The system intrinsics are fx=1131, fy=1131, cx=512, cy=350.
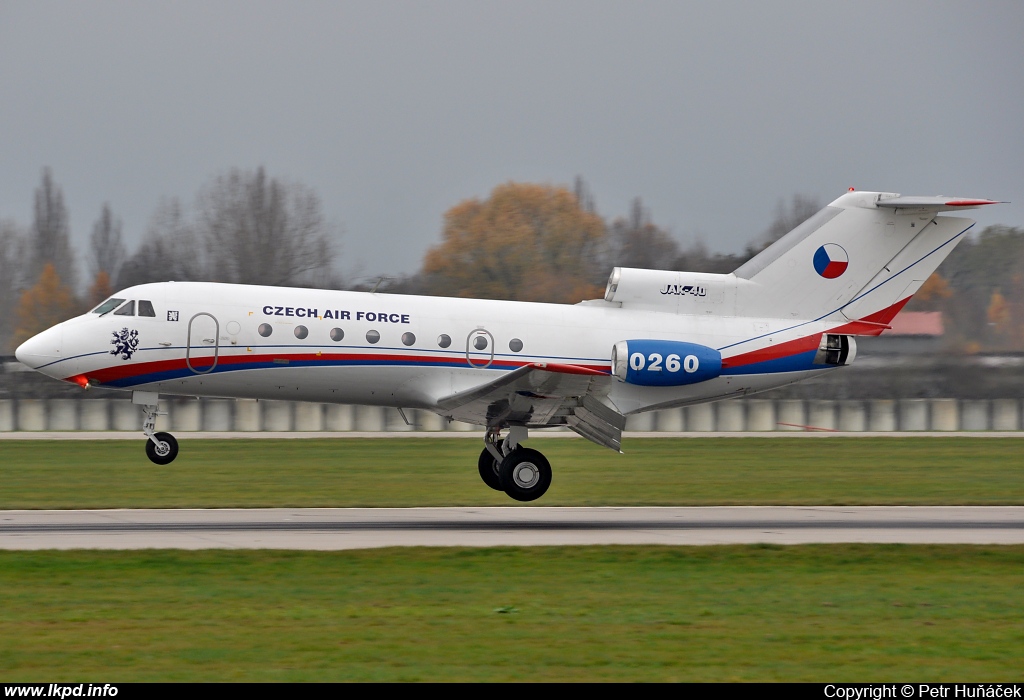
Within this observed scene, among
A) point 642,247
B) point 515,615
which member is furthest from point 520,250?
point 515,615

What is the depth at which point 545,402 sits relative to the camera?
18.5m

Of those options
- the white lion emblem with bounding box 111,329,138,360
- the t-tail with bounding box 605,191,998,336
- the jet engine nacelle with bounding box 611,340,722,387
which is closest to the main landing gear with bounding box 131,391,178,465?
the white lion emblem with bounding box 111,329,138,360

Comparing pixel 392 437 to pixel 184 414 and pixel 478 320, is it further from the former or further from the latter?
pixel 478 320

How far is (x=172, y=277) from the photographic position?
42500mm

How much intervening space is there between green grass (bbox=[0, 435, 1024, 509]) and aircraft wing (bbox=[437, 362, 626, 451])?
2.46m

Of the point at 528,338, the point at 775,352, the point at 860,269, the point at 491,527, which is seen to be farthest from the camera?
the point at 860,269

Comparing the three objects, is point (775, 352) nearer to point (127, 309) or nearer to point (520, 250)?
point (127, 309)

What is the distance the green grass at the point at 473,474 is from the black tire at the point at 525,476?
2659 millimetres

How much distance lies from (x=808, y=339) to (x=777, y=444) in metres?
15.9

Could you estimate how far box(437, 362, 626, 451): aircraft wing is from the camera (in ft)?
57.5

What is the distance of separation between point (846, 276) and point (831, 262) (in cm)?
37

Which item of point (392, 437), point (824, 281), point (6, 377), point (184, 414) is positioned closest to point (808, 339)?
point (824, 281)

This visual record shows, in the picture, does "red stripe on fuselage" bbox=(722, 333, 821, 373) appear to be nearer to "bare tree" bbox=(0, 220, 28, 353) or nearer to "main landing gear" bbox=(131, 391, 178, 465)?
"main landing gear" bbox=(131, 391, 178, 465)

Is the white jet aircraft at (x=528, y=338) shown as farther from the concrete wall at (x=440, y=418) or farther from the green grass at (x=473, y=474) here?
the concrete wall at (x=440, y=418)
